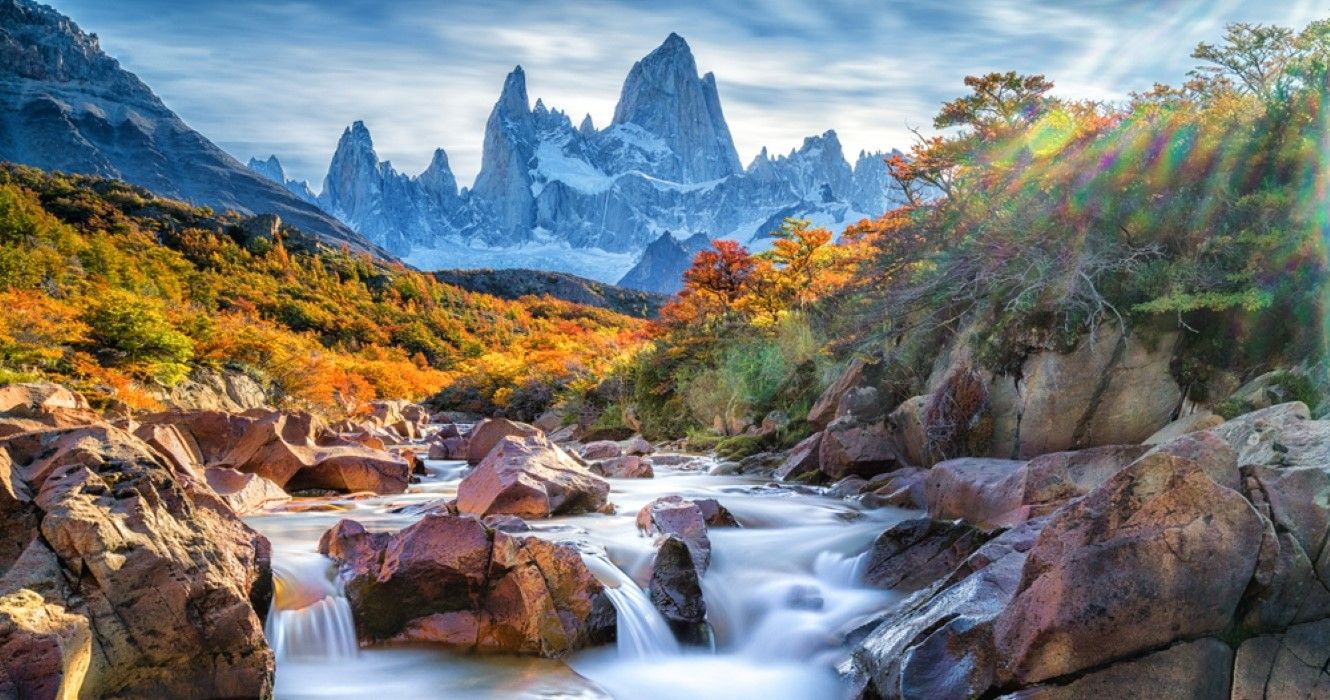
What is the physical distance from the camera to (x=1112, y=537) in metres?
3.89

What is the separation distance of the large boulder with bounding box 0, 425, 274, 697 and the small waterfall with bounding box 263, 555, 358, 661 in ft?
2.19

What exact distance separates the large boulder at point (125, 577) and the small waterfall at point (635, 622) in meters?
2.29

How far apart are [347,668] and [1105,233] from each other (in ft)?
29.2

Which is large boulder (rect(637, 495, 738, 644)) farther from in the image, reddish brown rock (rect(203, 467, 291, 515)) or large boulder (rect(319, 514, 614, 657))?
reddish brown rock (rect(203, 467, 291, 515))

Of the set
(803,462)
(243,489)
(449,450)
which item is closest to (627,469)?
(803,462)

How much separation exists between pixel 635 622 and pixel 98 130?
18347 cm

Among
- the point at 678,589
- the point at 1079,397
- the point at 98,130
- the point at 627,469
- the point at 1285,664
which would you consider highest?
the point at 98,130

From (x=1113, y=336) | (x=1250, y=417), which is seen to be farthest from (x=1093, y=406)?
(x=1250, y=417)

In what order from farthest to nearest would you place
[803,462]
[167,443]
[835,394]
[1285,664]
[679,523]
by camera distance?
[835,394]
[803,462]
[167,443]
[679,523]
[1285,664]

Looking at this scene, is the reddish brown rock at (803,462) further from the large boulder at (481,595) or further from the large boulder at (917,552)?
the large boulder at (481,595)

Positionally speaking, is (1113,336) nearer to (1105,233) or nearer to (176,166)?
(1105,233)

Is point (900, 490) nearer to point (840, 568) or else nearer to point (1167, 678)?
point (840, 568)

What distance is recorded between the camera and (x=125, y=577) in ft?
13.7

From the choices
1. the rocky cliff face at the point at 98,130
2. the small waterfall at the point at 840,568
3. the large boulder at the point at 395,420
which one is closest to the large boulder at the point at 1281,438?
the small waterfall at the point at 840,568
